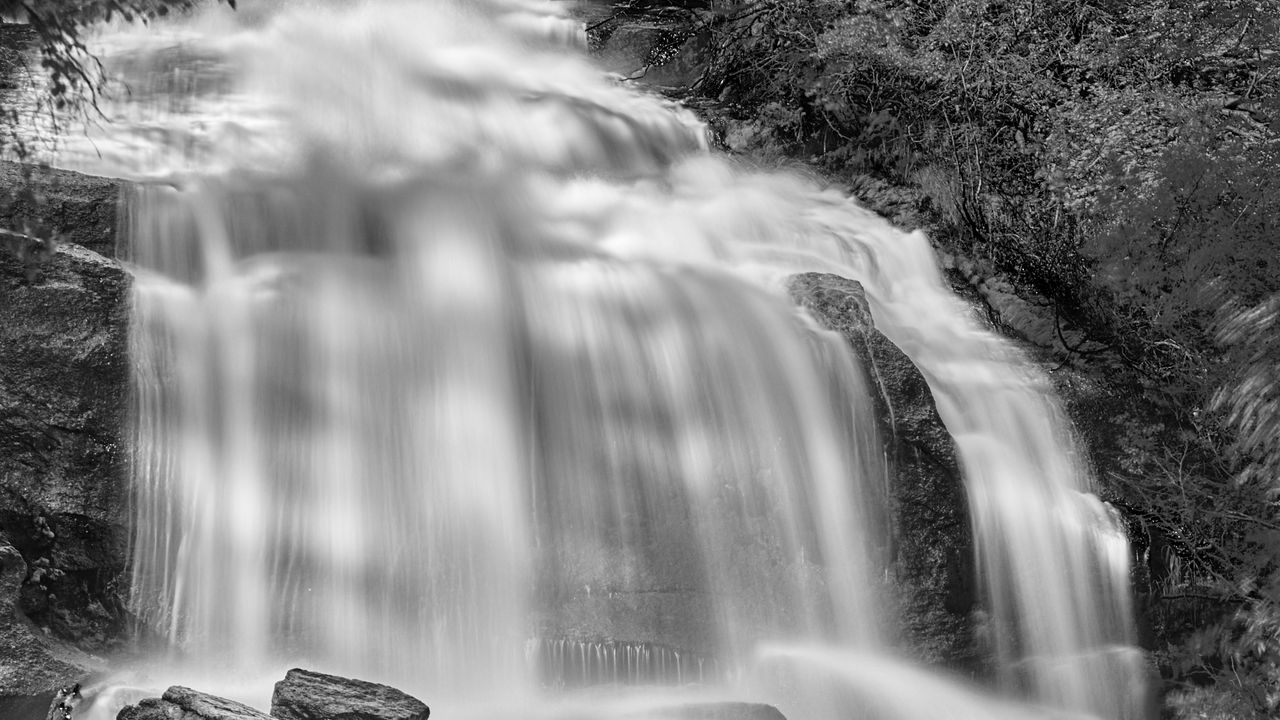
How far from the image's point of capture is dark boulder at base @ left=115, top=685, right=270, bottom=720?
4531mm

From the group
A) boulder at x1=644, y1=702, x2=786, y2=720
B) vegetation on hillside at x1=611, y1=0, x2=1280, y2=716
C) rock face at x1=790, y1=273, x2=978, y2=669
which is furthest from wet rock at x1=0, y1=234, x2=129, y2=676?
vegetation on hillside at x1=611, y1=0, x2=1280, y2=716

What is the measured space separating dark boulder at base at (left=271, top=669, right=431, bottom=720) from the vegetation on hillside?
5.04 metres

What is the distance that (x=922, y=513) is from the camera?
7078 millimetres

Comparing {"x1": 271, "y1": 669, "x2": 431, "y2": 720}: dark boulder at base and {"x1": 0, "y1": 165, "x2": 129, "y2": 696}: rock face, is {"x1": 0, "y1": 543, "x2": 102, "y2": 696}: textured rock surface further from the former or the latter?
{"x1": 271, "y1": 669, "x2": 431, "y2": 720}: dark boulder at base

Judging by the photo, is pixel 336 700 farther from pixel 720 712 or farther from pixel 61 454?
pixel 61 454

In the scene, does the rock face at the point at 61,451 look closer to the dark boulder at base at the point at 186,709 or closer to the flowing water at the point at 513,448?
the flowing water at the point at 513,448

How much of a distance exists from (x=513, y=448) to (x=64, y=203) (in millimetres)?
2884

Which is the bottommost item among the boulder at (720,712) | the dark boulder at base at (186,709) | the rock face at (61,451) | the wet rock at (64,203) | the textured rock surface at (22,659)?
the boulder at (720,712)

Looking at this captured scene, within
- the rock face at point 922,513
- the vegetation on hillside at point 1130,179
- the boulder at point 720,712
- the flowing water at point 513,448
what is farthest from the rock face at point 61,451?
the vegetation on hillside at point 1130,179

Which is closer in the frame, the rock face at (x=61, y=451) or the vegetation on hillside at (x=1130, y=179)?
the rock face at (x=61, y=451)

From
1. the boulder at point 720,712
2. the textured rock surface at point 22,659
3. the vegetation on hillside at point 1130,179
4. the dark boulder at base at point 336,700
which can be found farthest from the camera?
the vegetation on hillside at point 1130,179

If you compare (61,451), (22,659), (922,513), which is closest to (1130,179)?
(922,513)

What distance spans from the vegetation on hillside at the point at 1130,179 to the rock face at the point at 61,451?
6.30m

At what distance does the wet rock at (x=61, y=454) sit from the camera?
18.9 feet
